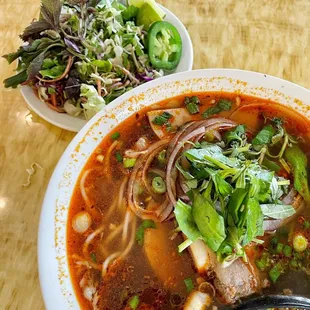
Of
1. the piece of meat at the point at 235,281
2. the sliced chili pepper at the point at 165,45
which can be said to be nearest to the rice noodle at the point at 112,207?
the piece of meat at the point at 235,281

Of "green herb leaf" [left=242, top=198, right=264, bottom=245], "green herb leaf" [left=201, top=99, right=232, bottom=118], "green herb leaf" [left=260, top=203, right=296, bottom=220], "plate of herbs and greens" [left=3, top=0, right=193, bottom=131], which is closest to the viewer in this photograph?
"green herb leaf" [left=242, top=198, right=264, bottom=245]

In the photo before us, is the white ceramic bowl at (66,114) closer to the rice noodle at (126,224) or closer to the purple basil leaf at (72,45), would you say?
the purple basil leaf at (72,45)

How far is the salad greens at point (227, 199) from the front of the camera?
135 centimetres

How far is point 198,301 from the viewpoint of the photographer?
4.89 feet

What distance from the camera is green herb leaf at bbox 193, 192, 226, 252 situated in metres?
1.34

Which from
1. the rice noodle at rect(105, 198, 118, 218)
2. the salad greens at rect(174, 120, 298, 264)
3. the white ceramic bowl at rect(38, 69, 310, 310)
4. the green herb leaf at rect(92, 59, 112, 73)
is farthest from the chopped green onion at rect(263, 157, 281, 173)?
the green herb leaf at rect(92, 59, 112, 73)

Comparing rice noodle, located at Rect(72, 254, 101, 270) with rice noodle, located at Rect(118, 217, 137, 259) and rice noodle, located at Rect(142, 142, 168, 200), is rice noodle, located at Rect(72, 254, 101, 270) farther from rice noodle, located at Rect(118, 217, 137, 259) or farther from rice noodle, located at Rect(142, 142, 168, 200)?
rice noodle, located at Rect(142, 142, 168, 200)

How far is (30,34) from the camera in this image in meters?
2.30

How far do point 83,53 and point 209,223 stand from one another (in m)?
1.35

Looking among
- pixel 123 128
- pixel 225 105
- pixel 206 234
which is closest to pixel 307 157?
pixel 225 105

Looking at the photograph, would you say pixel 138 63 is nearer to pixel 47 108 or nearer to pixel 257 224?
pixel 47 108

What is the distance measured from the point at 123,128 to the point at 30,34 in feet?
3.05

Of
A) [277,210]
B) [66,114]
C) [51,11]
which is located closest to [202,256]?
[277,210]

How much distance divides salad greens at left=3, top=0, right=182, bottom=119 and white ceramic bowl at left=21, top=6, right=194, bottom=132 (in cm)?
3
